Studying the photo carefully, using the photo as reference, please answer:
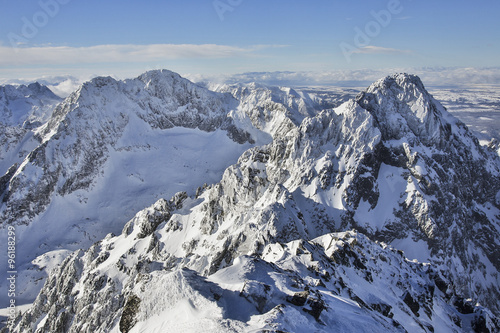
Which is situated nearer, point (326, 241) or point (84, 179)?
point (326, 241)

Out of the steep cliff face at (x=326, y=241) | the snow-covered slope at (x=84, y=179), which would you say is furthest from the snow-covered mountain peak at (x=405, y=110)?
the snow-covered slope at (x=84, y=179)

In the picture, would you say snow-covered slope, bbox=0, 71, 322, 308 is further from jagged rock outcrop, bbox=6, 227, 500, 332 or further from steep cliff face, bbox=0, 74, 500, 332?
jagged rock outcrop, bbox=6, 227, 500, 332

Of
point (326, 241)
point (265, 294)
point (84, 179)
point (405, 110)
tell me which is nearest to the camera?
point (265, 294)

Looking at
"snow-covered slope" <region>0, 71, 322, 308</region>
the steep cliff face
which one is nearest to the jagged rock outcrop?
the steep cliff face

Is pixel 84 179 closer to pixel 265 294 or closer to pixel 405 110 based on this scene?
pixel 265 294

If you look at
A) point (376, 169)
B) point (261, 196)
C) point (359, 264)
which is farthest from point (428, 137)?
point (359, 264)

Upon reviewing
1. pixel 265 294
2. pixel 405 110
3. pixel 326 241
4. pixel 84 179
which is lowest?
pixel 84 179

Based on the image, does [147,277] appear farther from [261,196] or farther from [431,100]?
[431,100]

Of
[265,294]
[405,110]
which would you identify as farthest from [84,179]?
[405,110]
